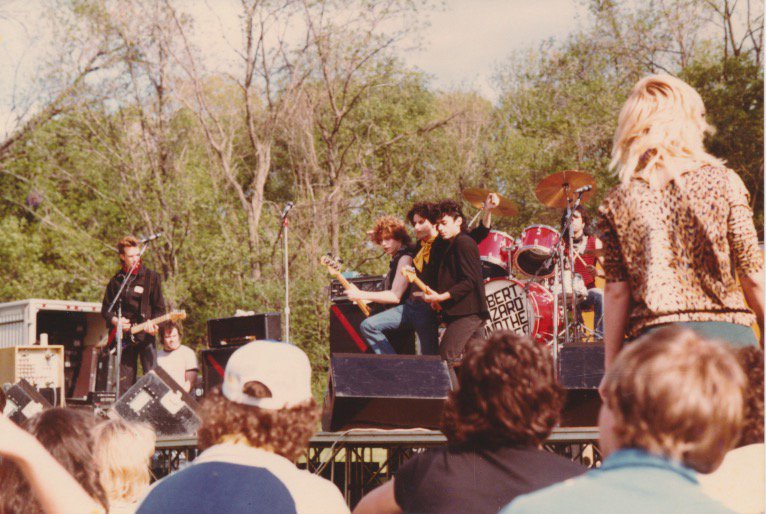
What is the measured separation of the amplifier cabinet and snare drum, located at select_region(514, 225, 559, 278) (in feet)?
22.4

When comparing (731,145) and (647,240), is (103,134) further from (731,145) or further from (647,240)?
(647,240)

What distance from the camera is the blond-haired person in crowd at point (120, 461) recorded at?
2848 millimetres

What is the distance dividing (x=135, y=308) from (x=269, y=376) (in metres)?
7.70

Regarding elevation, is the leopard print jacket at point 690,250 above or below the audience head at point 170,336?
above

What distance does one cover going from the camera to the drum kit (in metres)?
9.67

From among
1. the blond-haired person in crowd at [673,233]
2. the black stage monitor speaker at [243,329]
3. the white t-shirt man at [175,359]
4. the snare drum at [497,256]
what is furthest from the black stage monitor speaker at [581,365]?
the white t-shirt man at [175,359]

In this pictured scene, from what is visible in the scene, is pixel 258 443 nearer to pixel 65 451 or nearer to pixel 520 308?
pixel 65 451

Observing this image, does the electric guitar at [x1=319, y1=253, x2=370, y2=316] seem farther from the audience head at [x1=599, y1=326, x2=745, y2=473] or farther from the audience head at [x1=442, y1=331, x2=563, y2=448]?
the audience head at [x1=599, y1=326, x2=745, y2=473]

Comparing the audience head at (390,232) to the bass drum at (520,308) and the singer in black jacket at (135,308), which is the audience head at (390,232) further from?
the singer in black jacket at (135,308)

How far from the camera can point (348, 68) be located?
23672 mm

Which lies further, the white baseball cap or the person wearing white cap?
the white baseball cap

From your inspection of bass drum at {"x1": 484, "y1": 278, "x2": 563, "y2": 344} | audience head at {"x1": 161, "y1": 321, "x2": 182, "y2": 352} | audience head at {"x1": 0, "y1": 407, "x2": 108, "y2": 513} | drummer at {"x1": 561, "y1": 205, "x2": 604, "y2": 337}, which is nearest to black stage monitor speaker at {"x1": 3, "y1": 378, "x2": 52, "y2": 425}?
audience head at {"x1": 161, "y1": 321, "x2": 182, "y2": 352}

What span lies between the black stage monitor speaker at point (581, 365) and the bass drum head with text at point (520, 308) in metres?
4.80

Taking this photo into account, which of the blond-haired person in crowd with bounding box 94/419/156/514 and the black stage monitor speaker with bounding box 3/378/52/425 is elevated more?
the blond-haired person in crowd with bounding box 94/419/156/514
